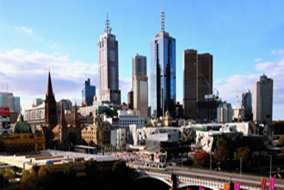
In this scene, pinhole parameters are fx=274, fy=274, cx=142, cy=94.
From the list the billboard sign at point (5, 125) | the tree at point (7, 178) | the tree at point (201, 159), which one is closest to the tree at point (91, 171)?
the tree at point (7, 178)

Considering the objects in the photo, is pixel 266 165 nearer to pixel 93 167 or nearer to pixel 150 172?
A: pixel 150 172

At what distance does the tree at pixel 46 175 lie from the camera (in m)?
83.0

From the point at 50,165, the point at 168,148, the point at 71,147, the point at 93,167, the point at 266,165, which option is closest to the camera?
the point at 50,165

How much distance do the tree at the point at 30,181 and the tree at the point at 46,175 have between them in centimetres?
155

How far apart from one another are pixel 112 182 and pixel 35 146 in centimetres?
6296

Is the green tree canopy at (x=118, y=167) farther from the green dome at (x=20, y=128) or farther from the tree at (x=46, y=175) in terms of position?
the green dome at (x=20, y=128)

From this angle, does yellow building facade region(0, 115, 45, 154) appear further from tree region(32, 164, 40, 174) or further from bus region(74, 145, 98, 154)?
tree region(32, 164, 40, 174)

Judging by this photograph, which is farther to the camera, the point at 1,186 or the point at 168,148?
the point at 168,148

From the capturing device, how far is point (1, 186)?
7844 cm

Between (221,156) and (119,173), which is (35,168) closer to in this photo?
(119,173)

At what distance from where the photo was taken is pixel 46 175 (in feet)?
274

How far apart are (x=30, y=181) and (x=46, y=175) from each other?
15.5 ft

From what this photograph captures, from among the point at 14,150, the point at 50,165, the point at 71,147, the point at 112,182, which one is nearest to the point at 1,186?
the point at 50,165

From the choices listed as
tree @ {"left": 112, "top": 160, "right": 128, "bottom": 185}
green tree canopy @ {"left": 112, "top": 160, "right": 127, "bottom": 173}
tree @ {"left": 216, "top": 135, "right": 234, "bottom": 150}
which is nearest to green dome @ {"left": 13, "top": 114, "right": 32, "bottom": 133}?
green tree canopy @ {"left": 112, "top": 160, "right": 127, "bottom": 173}
